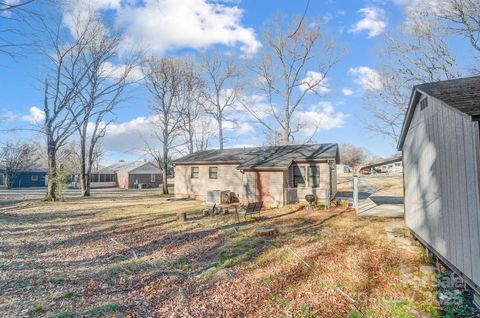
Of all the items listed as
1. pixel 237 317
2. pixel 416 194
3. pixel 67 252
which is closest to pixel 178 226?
pixel 67 252

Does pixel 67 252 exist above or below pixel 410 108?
below

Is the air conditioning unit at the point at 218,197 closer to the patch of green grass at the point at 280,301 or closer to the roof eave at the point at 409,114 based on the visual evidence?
the roof eave at the point at 409,114

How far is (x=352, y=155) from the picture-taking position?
8375 cm

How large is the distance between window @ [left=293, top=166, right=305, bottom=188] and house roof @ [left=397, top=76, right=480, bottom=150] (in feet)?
33.5

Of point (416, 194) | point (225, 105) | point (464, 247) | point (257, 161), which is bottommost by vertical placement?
point (464, 247)

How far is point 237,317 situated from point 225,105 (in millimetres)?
31401

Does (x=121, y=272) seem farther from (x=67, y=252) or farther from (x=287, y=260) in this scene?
(x=287, y=260)

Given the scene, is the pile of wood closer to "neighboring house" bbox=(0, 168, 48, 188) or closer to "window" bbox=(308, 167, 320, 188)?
"window" bbox=(308, 167, 320, 188)

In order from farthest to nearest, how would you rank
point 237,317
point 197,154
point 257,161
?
point 197,154 < point 257,161 < point 237,317

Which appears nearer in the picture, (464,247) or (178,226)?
(464,247)

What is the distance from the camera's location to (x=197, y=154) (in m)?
26.0

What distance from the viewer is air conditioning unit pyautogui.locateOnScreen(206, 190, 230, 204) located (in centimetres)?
1981

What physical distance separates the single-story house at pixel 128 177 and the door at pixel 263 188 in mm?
30766

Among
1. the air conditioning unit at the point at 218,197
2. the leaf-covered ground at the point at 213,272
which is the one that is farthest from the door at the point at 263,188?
the leaf-covered ground at the point at 213,272
